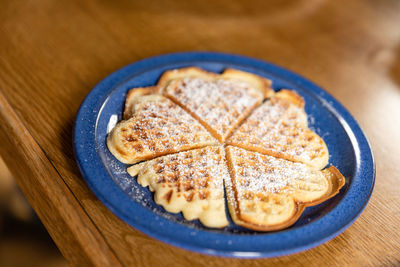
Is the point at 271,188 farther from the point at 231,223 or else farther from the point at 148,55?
the point at 148,55

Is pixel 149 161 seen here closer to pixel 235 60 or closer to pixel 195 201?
pixel 195 201

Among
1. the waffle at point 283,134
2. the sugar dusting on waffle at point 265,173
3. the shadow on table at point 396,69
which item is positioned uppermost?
the shadow on table at point 396,69

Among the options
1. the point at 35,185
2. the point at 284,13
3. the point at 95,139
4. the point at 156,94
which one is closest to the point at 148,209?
the point at 95,139

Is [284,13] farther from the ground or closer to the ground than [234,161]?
farther from the ground

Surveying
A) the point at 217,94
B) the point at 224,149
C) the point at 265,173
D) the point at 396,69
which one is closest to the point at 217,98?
the point at 217,94

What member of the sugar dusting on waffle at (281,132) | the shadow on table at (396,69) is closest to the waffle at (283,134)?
the sugar dusting on waffle at (281,132)

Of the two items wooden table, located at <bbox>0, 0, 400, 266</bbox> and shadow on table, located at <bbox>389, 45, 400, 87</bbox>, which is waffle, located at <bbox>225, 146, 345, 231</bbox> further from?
shadow on table, located at <bbox>389, 45, 400, 87</bbox>

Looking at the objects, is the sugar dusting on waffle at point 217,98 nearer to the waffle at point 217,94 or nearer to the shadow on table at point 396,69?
the waffle at point 217,94
